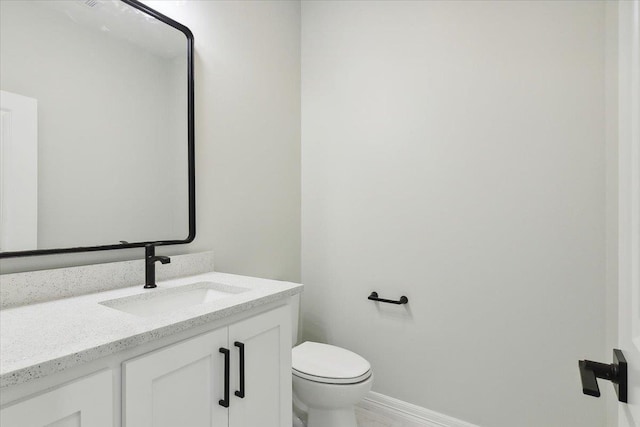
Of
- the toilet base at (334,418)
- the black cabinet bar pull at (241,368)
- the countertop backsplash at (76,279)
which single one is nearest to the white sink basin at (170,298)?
the countertop backsplash at (76,279)

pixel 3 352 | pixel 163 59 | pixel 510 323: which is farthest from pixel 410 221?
pixel 3 352

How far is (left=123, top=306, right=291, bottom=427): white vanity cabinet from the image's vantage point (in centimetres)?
80

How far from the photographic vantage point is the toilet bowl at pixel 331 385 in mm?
1496

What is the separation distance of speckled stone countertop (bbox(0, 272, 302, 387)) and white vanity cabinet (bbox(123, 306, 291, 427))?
0.21 ft

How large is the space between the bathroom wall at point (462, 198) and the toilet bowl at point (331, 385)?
417 millimetres

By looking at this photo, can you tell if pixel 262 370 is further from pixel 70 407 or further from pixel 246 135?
pixel 246 135

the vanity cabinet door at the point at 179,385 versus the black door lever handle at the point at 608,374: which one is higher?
the black door lever handle at the point at 608,374

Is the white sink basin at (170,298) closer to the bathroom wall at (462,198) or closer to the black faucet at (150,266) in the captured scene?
the black faucet at (150,266)

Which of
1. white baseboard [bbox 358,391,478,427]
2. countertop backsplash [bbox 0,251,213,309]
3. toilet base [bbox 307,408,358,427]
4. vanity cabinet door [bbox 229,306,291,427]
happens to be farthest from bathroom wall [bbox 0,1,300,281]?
white baseboard [bbox 358,391,478,427]

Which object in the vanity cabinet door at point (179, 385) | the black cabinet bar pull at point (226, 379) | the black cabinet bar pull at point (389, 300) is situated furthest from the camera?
the black cabinet bar pull at point (389, 300)

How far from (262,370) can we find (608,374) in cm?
92

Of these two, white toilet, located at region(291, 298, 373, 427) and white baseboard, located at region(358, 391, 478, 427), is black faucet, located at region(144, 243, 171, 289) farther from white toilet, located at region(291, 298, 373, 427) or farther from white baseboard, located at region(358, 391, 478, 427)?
white baseboard, located at region(358, 391, 478, 427)

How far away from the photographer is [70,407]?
67 cm

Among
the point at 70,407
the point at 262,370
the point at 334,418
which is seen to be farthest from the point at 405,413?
the point at 70,407
